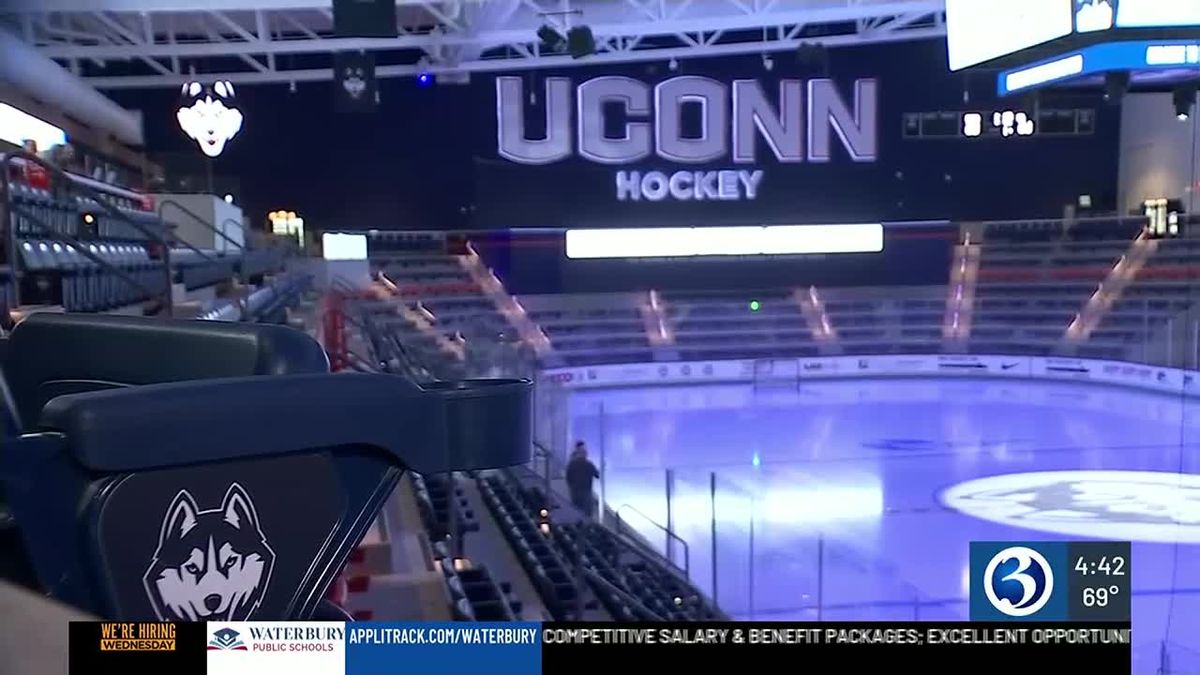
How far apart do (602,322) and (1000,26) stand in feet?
17.4

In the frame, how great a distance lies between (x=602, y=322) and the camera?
8453mm

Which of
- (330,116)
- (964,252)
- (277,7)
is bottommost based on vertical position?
(964,252)

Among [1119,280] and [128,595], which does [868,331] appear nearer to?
[1119,280]

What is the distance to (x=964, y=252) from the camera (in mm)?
7074

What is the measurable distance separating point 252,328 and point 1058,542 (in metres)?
0.81

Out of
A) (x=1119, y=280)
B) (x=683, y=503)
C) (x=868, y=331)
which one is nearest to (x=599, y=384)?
(x=868, y=331)

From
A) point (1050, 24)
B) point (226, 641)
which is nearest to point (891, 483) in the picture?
point (1050, 24)

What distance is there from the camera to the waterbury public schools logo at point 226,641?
710 millimetres

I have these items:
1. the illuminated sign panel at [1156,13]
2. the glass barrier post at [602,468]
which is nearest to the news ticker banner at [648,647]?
the illuminated sign panel at [1156,13]

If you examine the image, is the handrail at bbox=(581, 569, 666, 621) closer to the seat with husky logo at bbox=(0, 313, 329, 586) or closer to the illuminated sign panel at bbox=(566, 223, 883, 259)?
the seat with husky logo at bbox=(0, 313, 329, 586)

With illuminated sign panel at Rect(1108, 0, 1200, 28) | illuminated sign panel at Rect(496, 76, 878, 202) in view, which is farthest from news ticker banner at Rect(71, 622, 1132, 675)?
illuminated sign panel at Rect(496, 76, 878, 202)

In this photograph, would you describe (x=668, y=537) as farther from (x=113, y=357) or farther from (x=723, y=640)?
(x=113, y=357)

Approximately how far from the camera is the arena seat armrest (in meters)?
0.57

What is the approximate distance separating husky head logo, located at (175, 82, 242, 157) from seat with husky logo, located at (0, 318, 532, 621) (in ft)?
26.8
